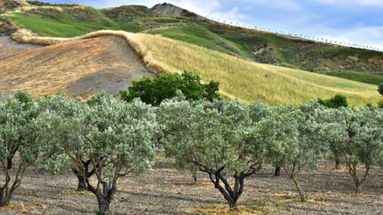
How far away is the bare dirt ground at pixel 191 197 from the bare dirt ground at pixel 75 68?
48.6 meters

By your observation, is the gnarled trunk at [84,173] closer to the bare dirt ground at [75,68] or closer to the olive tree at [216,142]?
the olive tree at [216,142]

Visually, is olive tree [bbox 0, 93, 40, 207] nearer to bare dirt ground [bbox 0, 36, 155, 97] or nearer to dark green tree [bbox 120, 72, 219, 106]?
dark green tree [bbox 120, 72, 219, 106]

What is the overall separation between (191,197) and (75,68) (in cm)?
7915

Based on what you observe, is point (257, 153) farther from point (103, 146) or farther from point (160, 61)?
point (160, 61)

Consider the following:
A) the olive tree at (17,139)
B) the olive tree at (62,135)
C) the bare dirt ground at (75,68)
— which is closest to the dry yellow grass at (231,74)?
the bare dirt ground at (75,68)

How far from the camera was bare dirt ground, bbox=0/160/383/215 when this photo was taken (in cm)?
3108

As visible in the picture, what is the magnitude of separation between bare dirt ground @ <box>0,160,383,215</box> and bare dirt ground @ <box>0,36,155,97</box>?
4856 centimetres

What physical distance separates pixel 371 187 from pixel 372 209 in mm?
11061

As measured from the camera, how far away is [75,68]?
109 metres

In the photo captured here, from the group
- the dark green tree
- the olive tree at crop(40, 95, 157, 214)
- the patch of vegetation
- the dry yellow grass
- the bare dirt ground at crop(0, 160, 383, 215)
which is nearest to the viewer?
the olive tree at crop(40, 95, 157, 214)

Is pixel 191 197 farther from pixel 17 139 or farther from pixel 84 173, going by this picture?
pixel 17 139

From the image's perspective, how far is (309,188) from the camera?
138 ft

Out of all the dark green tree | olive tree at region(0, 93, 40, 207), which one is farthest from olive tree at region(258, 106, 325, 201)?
the dark green tree

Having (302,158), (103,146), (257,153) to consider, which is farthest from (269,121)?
(103,146)
